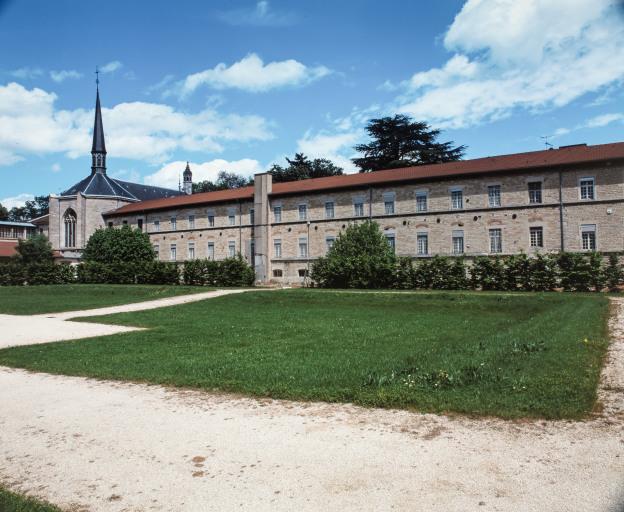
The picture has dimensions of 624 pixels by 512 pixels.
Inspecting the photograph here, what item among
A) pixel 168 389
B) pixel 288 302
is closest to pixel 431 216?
pixel 288 302

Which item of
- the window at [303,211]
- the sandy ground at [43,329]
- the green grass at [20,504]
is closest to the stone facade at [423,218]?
the window at [303,211]

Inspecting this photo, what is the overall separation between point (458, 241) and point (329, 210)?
12025 millimetres

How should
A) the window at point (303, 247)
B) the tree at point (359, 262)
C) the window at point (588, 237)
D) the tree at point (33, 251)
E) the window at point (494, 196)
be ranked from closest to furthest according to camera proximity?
1. the window at point (588, 237)
2. the tree at point (359, 262)
3. the window at point (494, 196)
4. the window at point (303, 247)
5. the tree at point (33, 251)

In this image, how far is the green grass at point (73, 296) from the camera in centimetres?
2650

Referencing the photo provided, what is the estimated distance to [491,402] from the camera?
259 inches

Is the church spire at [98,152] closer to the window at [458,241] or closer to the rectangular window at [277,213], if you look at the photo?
the rectangular window at [277,213]

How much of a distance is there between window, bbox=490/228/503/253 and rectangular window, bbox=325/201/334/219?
1398cm

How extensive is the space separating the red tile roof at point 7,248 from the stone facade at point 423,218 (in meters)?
28.7

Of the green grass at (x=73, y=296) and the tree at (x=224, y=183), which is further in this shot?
the tree at (x=224, y=183)

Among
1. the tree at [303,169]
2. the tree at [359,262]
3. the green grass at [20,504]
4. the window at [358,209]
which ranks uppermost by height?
the tree at [303,169]

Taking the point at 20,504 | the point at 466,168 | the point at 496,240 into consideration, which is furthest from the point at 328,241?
the point at 20,504

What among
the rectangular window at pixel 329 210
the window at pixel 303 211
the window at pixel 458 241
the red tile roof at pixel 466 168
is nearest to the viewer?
the red tile roof at pixel 466 168

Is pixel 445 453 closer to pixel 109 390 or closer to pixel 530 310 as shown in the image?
pixel 109 390

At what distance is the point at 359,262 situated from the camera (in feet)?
115
